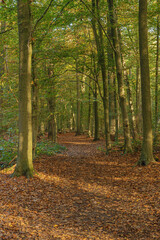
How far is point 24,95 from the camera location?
24.1 feet

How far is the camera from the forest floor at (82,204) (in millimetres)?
4016

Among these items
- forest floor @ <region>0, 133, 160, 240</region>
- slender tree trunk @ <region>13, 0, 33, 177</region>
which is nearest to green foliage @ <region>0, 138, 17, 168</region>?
forest floor @ <region>0, 133, 160, 240</region>

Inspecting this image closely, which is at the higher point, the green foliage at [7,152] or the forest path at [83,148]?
the green foliage at [7,152]

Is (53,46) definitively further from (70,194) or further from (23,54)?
(70,194)

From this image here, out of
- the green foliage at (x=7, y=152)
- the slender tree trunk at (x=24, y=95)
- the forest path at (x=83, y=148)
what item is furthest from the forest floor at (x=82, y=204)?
the forest path at (x=83, y=148)

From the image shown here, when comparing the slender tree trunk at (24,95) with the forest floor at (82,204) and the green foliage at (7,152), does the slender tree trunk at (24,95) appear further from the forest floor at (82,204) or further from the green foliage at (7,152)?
the green foliage at (7,152)

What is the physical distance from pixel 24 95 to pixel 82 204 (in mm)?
3959

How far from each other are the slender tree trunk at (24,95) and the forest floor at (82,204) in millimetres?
559

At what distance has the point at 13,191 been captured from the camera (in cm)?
602

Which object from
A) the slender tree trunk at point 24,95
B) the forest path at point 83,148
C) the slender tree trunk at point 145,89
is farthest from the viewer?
the forest path at point 83,148

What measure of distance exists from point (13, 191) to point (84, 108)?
89.1 feet

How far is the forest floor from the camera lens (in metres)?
4.02

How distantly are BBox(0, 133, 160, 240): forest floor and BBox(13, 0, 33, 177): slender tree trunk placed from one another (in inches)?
22.0

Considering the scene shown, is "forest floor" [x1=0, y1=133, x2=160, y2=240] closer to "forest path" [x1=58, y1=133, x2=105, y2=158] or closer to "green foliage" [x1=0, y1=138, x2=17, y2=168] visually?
"green foliage" [x1=0, y1=138, x2=17, y2=168]
